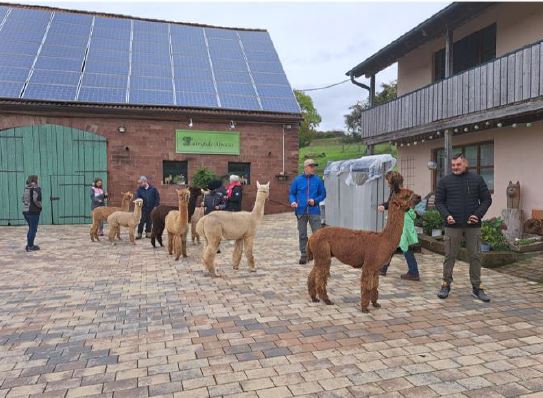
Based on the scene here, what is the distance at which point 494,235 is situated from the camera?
8.16 metres

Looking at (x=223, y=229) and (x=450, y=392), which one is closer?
(x=450, y=392)

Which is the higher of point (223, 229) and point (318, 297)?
point (223, 229)

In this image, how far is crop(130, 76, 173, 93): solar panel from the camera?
17203mm

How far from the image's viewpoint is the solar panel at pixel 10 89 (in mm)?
15137

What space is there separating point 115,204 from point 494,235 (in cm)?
1346

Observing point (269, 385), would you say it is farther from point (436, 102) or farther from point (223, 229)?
point (436, 102)

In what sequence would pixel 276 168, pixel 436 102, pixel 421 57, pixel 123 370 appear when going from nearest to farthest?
1. pixel 123 370
2. pixel 436 102
3. pixel 421 57
4. pixel 276 168

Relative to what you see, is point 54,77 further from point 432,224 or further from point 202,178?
point 432,224

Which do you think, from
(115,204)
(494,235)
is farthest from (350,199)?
(115,204)

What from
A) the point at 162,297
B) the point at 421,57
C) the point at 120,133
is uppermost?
the point at 421,57

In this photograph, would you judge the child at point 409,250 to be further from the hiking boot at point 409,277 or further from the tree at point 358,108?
the tree at point 358,108

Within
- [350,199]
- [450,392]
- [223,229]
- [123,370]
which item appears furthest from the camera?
[350,199]

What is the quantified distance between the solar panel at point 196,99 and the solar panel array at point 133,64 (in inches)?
1.6

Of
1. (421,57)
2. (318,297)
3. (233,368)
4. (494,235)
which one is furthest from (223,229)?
(421,57)
